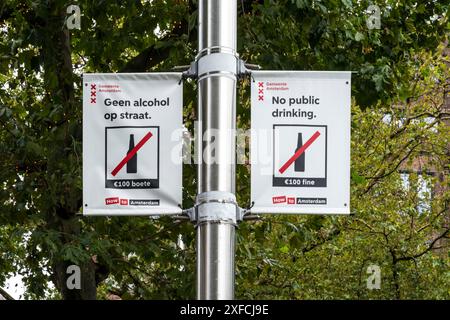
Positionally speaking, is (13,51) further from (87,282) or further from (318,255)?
(318,255)

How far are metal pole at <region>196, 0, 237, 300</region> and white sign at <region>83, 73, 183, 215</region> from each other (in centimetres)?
44

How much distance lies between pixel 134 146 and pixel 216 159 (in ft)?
2.82

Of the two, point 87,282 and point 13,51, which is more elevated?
point 13,51

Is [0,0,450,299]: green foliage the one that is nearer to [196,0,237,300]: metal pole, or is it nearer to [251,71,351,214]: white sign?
[251,71,351,214]: white sign

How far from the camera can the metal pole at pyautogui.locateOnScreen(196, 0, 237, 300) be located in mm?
5668

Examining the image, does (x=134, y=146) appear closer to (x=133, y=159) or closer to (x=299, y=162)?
(x=133, y=159)

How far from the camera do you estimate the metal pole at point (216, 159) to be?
18.6 ft

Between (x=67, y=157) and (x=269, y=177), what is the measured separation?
22.9 ft

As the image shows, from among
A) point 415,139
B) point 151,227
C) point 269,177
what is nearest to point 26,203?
point 151,227

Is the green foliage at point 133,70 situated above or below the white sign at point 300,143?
above

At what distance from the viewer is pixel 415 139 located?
2080 cm

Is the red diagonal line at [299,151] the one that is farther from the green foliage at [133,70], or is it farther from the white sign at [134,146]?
the green foliage at [133,70]

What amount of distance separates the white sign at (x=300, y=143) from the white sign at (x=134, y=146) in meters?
0.51

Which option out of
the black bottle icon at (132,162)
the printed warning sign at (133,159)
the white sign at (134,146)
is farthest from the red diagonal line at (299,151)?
the black bottle icon at (132,162)
